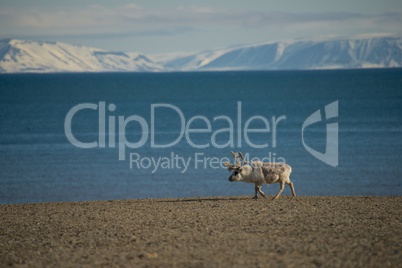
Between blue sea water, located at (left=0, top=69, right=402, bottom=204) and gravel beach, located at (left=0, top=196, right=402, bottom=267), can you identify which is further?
blue sea water, located at (left=0, top=69, right=402, bottom=204)

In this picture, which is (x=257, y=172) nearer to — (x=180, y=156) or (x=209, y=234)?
(x=209, y=234)

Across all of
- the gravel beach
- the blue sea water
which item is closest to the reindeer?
the gravel beach

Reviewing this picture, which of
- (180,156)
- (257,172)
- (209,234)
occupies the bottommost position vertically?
(209,234)

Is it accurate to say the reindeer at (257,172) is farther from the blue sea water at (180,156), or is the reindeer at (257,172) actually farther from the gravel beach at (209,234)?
the blue sea water at (180,156)

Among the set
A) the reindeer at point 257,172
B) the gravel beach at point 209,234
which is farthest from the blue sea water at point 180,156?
the gravel beach at point 209,234

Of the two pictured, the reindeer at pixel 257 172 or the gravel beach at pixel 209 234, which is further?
the reindeer at pixel 257 172

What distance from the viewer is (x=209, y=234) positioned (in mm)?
16125

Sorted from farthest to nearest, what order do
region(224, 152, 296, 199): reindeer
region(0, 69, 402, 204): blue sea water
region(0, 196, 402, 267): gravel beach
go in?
region(0, 69, 402, 204): blue sea water → region(224, 152, 296, 199): reindeer → region(0, 196, 402, 267): gravel beach

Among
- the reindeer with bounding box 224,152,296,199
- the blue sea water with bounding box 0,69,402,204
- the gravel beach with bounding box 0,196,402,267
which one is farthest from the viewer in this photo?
the blue sea water with bounding box 0,69,402,204

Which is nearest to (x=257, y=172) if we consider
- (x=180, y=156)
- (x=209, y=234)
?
(x=209, y=234)

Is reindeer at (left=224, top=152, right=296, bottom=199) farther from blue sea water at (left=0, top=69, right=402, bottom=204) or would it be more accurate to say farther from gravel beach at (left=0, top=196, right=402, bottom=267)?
blue sea water at (left=0, top=69, right=402, bottom=204)

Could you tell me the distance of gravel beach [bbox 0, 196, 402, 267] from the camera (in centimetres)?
1388

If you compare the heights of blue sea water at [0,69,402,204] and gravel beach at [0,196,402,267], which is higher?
blue sea water at [0,69,402,204]

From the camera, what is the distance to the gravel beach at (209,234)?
1388 centimetres
